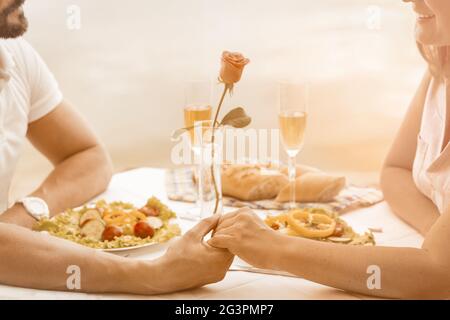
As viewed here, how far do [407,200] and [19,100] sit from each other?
86 cm

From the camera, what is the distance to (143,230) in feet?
3.85

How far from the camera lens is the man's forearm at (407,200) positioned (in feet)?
4.14

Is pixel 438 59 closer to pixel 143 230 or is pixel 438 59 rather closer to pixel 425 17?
pixel 425 17

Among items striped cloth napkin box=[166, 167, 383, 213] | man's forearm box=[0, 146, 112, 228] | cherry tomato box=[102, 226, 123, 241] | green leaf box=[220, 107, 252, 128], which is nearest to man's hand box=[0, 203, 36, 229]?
man's forearm box=[0, 146, 112, 228]

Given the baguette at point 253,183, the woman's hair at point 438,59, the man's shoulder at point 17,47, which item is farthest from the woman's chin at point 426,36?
the man's shoulder at point 17,47

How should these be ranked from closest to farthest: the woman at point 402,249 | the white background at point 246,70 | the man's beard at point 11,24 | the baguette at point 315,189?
the woman at point 402,249 < the man's beard at point 11,24 < the baguette at point 315,189 < the white background at point 246,70

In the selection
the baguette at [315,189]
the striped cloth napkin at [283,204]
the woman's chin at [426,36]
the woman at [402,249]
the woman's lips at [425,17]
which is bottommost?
the striped cloth napkin at [283,204]

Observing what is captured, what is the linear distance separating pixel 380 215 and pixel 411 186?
4.0 inches

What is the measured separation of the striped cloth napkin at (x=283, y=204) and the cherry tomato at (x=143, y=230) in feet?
0.88

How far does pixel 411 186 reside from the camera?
1.40m

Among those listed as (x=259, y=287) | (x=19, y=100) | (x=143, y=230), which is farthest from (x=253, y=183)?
(x=19, y=100)

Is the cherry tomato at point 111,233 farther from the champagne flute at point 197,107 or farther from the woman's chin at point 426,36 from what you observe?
the woman's chin at point 426,36
